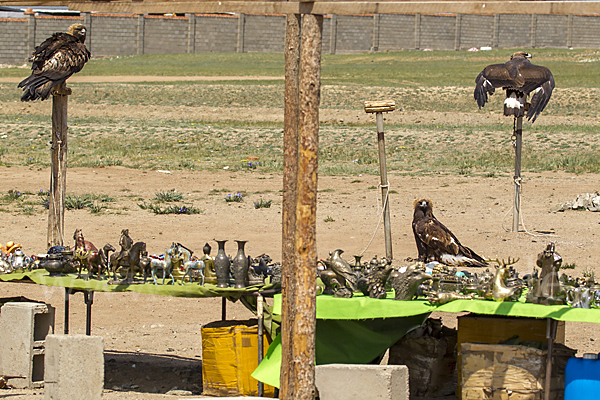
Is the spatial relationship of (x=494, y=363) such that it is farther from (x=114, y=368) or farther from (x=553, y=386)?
(x=114, y=368)

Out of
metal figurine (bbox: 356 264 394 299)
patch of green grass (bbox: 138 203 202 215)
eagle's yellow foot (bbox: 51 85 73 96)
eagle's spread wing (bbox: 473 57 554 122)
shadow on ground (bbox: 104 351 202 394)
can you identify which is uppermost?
eagle's spread wing (bbox: 473 57 554 122)

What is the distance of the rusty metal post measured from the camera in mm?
5492

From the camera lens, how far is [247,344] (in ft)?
23.0

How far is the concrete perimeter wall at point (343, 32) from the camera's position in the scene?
5475 cm

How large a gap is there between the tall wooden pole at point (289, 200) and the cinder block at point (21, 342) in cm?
263

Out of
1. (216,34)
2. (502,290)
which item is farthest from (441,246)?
(216,34)

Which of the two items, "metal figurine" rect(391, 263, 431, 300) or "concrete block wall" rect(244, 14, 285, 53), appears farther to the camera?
"concrete block wall" rect(244, 14, 285, 53)

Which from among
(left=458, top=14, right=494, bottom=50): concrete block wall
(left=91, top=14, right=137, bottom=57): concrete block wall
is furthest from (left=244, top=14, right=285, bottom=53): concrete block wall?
(left=458, top=14, right=494, bottom=50): concrete block wall

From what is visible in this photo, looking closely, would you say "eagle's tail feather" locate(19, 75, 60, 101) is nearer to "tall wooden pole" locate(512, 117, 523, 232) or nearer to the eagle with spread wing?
the eagle with spread wing

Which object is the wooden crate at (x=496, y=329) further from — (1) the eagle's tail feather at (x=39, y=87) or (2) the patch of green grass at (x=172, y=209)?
(2) the patch of green grass at (x=172, y=209)

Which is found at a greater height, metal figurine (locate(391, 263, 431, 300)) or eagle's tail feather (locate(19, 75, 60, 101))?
eagle's tail feather (locate(19, 75, 60, 101))

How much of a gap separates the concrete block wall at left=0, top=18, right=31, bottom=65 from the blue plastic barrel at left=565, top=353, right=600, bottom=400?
49119 millimetres

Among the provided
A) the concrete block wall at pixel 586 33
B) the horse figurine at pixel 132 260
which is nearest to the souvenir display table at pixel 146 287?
the horse figurine at pixel 132 260

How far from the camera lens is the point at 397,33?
59312 mm
